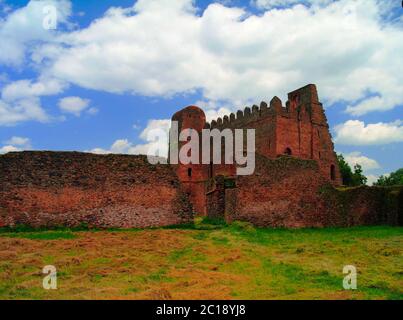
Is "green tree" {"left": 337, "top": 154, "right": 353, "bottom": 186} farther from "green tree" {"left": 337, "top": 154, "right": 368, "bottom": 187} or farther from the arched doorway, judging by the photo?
the arched doorway

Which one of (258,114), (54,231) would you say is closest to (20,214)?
(54,231)

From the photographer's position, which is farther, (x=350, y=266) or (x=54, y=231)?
(x=54, y=231)

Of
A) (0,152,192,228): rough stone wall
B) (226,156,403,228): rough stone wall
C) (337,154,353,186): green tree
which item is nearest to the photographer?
(0,152,192,228): rough stone wall

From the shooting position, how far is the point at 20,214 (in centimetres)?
1653

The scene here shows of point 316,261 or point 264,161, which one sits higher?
point 264,161

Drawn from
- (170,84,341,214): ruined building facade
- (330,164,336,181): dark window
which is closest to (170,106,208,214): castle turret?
(170,84,341,214): ruined building facade

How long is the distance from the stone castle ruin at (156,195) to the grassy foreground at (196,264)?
133 cm

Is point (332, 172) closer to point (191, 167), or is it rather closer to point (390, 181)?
point (191, 167)

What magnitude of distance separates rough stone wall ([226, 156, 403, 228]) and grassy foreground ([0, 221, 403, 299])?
2429 millimetres

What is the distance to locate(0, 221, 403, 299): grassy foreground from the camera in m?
8.12

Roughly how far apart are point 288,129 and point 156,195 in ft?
49.9
